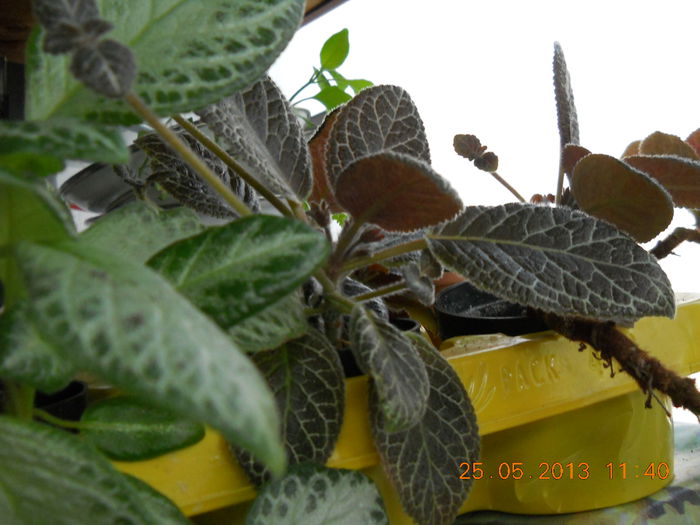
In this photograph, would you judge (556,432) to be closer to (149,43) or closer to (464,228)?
(464,228)

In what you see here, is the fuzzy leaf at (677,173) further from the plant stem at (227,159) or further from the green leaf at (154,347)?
the green leaf at (154,347)

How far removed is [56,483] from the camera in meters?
0.17

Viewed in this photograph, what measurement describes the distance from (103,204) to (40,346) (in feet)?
1.60

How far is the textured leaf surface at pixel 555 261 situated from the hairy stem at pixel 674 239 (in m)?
0.15

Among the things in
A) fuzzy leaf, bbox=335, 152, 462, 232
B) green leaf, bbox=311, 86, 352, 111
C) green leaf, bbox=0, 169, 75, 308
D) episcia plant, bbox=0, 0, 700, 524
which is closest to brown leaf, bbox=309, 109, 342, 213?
episcia plant, bbox=0, 0, 700, 524

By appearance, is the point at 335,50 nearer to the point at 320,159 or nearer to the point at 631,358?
the point at 320,159

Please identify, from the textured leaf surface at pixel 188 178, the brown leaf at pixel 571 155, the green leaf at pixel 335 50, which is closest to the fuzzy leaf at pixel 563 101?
the brown leaf at pixel 571 155

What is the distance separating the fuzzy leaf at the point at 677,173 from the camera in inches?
14.7

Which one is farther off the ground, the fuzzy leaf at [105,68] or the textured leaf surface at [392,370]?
the fuzzy leaf at [105,68]

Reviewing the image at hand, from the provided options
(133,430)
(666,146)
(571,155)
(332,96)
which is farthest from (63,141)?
(332,96)

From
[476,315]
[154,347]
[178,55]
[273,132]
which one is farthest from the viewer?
[476,315]

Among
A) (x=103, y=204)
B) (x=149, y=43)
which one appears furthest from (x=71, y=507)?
(x=103, y=204)

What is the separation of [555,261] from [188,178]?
0.24 m

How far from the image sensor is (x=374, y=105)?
35 centimetres
